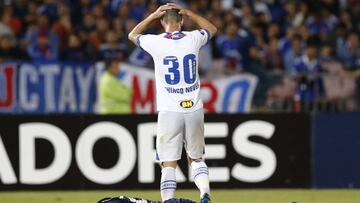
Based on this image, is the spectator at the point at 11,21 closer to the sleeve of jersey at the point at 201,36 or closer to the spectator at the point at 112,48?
the spectator at the point at 112,48

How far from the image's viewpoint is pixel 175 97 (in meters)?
13.4

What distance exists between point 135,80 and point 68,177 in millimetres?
4228

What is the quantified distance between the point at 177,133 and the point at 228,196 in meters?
3.53

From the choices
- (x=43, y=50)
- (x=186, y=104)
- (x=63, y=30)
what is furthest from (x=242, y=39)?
(x=186, y=104)

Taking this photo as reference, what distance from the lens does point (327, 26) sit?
982 inches

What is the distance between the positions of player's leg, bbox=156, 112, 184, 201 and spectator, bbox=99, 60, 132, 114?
6159 mm

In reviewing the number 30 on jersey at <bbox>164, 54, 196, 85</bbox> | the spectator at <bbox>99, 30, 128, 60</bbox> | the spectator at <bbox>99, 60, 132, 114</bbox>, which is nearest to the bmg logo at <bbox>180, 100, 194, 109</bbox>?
the number 30 on jersey at <bbox>164, 54, 196, 85</bbox>

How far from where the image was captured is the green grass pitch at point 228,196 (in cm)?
1616

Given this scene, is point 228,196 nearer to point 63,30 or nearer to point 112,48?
point 112,48

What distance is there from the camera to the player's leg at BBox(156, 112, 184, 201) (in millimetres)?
13359

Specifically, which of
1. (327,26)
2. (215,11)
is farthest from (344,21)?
(215,11)

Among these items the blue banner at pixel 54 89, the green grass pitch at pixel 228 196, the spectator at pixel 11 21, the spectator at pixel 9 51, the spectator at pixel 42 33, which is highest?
the spectator at pixel 11 21

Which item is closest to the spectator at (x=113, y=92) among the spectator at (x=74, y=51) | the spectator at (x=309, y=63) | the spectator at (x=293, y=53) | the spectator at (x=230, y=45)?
the spectator at (x=74, y=51)

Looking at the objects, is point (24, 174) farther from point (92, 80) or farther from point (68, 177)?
point (92, 80)
